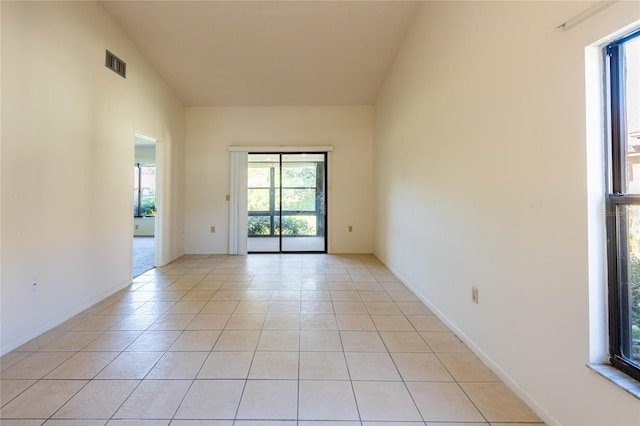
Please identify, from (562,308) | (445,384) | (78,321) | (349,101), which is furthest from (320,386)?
(349,101)

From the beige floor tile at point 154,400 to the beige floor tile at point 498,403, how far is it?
1580 millimetres

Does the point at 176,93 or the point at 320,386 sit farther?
the point at 176,93

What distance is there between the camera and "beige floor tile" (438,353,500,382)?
1.64m

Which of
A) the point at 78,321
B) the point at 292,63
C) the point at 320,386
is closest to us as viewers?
the point at 320,386

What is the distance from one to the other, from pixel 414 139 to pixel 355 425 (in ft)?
8.87

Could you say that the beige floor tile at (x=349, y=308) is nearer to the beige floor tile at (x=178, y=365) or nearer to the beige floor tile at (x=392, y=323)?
the beige floor tile at (x=392, y=323)

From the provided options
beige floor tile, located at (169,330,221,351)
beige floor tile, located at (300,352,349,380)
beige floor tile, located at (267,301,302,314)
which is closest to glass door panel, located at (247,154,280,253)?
beige floor tile, located at (267,301,302,314)

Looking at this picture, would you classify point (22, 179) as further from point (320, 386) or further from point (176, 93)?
point (176, 93)

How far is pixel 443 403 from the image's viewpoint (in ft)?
4.75

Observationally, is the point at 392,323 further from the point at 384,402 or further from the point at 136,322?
the point at 136,322

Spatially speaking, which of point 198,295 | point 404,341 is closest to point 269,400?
point 404,341

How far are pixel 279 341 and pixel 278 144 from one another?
4.07 metres

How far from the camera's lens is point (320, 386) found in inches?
62.0

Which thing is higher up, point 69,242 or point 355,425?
point 69,242
